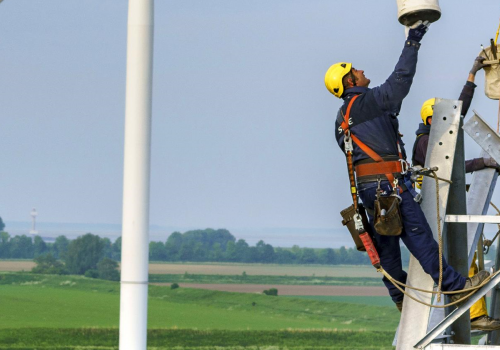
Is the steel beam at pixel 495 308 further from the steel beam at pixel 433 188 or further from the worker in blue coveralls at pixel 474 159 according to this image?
the steel beam at pixel 433 188

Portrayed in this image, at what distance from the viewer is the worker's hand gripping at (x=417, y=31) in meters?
6.58

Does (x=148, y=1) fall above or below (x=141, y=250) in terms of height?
above

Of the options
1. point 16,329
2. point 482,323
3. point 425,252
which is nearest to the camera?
point 425,252

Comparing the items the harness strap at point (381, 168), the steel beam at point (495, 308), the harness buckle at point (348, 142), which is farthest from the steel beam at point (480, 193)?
the harness buckle at point (348, 142)

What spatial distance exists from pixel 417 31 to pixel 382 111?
0.72m

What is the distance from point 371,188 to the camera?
269 inches

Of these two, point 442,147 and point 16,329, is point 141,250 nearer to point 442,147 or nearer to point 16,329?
point 442,147

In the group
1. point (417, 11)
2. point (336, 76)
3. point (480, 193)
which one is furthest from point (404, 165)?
point (480, 193)

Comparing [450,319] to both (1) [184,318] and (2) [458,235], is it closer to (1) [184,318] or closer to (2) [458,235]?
(2) [458,235]

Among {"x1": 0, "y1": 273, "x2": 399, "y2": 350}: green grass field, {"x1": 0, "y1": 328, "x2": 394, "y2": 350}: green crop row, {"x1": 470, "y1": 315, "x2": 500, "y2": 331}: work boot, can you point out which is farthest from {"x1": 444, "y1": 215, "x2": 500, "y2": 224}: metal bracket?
{"x1": 0, "y1": 273, "x2": 399, "y2": 350}: green grass field

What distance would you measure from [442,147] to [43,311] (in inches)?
2773

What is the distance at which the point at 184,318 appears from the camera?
77438 mm

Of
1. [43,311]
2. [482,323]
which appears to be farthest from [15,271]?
[482,323]

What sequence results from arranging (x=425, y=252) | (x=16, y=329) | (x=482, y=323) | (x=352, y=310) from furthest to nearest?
1. (x=352, y=310)
2. (x=16, y=329)
3. (x=482, y=323)
4. (x=425, y=252)
